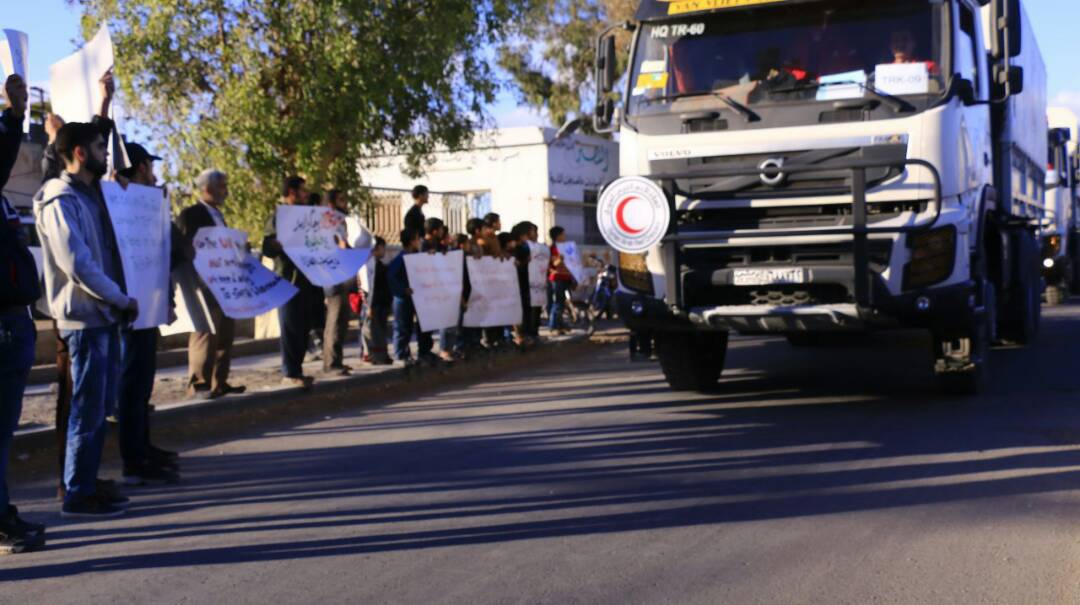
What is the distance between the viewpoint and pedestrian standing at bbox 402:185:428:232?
44.7 feet

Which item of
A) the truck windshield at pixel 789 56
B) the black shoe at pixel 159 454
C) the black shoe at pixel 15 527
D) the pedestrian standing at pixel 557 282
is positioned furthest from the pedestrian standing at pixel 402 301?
the black shoe at pixel 15 527

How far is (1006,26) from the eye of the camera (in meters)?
9.57

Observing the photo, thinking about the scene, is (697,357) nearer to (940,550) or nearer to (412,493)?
(412,493)

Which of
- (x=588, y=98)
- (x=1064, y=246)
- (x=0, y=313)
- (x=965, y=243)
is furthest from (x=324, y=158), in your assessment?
(x=588, y=98)

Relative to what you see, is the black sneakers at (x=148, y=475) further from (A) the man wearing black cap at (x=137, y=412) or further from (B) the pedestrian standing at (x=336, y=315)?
(B) the pedestrian standing at (x=336, y=315)

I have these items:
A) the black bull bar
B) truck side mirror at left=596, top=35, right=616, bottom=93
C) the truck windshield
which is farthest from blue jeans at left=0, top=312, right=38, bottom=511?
truck side mirror at left=596, top=35, right=616, bottom=93

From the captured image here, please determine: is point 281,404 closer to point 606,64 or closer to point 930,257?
point 606,64

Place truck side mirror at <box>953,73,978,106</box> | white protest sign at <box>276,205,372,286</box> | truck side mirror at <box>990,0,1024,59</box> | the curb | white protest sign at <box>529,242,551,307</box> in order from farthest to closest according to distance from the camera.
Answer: white protest sign at <box>529,242,551,307</box> → white protest sign at <box>276,205,372,286</box> → truck side mirror at <box>990,0,1024,59</box> → truck side mirror at <box>953,73,978,106</box> → the curb

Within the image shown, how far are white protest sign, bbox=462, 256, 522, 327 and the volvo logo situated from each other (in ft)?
19.5

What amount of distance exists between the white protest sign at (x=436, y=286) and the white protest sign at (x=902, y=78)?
592 centimetres

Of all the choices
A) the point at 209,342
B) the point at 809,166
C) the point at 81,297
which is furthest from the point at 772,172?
the point at 81,297

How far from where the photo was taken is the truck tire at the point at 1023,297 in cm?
1256

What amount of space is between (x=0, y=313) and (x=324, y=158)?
10.2 metres

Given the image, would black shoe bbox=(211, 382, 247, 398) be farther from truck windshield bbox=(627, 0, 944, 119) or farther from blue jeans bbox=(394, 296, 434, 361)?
truck windshield bbox=(627, 0, 944, 119)
